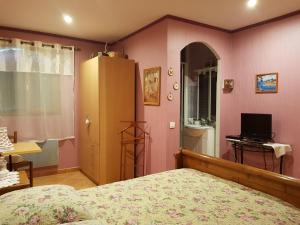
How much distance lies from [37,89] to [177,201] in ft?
10.6

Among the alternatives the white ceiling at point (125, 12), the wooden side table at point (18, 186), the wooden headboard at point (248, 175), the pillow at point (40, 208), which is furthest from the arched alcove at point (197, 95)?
the pillow at point (40, 208)

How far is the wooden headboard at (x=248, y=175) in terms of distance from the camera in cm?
169

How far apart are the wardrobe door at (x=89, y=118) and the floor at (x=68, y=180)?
98mm

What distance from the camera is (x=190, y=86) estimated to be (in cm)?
482

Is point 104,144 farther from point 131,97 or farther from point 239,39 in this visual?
point 239,39

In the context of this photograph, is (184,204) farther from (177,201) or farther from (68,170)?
(68,170)

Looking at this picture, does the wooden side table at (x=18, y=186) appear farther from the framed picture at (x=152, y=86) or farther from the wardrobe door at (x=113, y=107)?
the framed picture at (x=152, y=86)

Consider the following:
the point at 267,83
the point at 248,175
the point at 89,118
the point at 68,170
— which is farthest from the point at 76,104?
the point at 248,175

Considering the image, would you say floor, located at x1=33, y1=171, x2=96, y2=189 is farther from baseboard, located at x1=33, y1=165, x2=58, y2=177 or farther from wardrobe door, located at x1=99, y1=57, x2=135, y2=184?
wardrobe door, located at x1=99, y1=57, x2=135, y2=184

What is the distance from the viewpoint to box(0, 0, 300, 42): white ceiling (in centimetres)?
276

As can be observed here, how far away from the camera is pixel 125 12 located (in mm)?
3023

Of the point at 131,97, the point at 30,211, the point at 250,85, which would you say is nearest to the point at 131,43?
the point at 131,97

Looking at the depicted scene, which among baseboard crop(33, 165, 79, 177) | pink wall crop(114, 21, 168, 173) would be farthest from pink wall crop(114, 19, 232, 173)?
baseboard crop(33, 165, 79, 177)

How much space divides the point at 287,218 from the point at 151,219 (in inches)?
32.1
